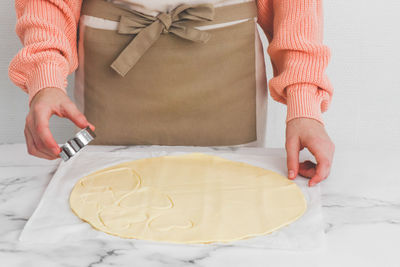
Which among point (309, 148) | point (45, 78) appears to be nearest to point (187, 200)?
point (309, 148)

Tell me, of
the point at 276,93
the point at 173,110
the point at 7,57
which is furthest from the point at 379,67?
the point at 7,57

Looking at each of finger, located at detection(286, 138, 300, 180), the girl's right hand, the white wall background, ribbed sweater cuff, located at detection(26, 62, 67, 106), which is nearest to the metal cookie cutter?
the girl's right hand

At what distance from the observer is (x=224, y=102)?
1.08 metres

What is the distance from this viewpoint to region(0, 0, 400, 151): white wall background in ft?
4.54

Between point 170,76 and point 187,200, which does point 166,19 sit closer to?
point 170,76

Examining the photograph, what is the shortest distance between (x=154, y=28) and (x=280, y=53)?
252 millimetres

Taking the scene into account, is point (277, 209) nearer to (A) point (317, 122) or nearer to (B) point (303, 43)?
(A) point (317, 122)

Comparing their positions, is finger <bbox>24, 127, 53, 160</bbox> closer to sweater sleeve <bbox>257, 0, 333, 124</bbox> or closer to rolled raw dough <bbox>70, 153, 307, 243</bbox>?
rolled raw dough <bbox>70, 153, 307, 243</bbox>

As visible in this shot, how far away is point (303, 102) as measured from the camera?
0.90m

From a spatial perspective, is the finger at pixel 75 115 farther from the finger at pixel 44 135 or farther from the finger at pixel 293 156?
the finger at pixel 293 156

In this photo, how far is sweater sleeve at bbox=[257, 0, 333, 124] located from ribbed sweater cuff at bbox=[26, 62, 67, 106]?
1.29 feet

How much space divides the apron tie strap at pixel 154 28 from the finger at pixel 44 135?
0.85 feet

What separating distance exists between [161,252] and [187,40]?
54 centimetres

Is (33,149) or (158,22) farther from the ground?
(158,22)
